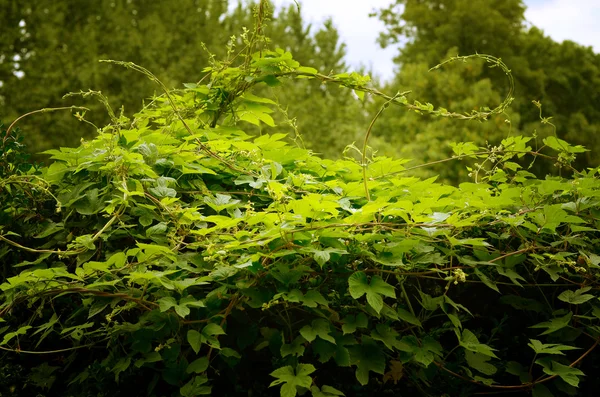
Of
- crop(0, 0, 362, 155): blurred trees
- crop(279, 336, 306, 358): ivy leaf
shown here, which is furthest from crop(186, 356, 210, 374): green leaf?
crop(0, 0, 362, 155): blurred trees

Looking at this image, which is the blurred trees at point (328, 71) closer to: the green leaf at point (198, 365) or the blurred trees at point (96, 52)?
the blurred trees at point (96, 52)

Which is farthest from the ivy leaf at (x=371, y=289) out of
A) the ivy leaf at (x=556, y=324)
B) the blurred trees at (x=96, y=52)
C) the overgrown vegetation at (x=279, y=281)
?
the blurred trees at (x=96, y=52)

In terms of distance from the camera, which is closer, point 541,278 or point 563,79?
point 541,278

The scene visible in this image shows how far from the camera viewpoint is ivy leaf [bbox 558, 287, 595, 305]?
2170mm

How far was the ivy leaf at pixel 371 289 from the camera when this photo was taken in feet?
6.13

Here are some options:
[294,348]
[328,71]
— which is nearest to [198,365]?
[294,348]

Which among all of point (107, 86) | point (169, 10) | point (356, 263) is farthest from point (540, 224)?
point (169, 10)

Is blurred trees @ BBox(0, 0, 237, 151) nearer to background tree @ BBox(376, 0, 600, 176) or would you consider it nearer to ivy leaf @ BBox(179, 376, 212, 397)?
background tree @ BBox(376, 0, 600, 176)

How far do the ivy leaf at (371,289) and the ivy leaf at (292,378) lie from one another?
0.28 m

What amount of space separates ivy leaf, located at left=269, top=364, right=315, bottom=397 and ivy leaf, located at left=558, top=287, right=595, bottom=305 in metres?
1.03

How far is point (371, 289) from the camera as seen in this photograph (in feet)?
Result: 6.31

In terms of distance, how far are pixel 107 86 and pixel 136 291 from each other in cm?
1470

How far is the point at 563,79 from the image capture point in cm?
1750

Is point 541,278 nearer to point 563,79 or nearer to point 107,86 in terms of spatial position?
point 107,86
